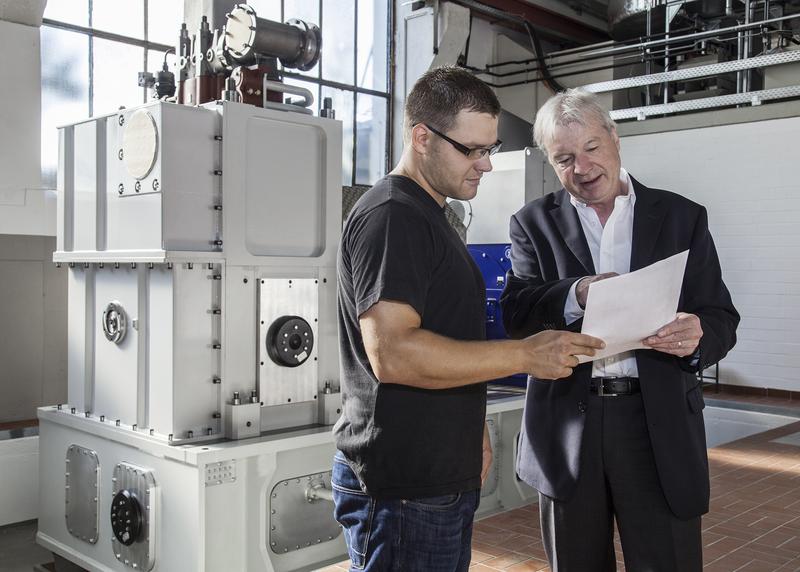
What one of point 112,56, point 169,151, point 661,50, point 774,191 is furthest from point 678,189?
point 169,151

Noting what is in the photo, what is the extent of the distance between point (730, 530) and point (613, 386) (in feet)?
9.73

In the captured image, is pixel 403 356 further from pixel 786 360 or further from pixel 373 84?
pixel 373 84

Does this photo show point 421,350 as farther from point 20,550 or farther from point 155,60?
point 155,60

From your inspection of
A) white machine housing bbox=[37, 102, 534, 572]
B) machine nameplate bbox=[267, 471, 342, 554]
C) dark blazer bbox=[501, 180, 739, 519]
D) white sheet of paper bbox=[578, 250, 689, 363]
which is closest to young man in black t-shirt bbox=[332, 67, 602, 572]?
white sheet of paper bbox=[578, 250, 689, 363]

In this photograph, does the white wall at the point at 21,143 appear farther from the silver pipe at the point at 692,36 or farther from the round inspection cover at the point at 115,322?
the silver pipe at the point at 692,36

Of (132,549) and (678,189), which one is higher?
(678,189)

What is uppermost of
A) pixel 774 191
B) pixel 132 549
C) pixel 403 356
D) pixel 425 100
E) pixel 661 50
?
pixel 661 50

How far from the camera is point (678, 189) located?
32.6 feet

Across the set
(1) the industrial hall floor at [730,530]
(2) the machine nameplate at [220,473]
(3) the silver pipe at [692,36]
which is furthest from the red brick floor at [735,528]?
(3) the silver pipe at [692,36]

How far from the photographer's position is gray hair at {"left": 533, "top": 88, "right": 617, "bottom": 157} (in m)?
1.93

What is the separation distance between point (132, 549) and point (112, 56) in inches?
241

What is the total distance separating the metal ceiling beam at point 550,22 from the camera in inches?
459

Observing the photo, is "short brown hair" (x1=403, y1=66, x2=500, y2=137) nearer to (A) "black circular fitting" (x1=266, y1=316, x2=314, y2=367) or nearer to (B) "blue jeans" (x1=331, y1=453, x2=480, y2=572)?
(B) "blue jeans" (x1=331, y1=453, x2=480, y2=572)

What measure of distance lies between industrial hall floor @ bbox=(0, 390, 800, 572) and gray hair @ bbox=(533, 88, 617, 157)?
2431 millimetres
